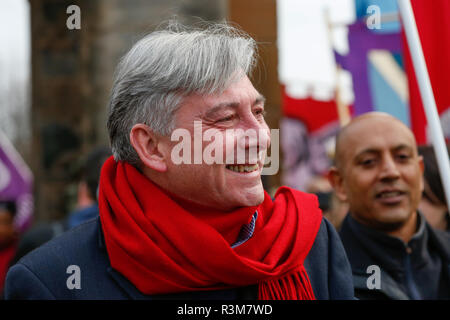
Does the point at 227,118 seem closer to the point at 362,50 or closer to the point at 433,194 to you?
the point at 433,194

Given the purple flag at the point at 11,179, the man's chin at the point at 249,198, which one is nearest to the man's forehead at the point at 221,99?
the man's chin at the point at 249,198

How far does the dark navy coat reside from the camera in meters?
2.10

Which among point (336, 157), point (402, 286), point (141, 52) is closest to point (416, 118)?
point (336, 157)

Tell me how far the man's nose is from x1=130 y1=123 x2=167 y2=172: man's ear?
46.3 inches

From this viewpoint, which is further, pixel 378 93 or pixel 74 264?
pixel 378 93

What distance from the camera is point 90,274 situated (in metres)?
2.16

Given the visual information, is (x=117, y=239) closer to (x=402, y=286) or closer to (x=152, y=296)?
(x=152, y=296)

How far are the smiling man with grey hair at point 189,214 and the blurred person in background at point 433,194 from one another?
1564mm

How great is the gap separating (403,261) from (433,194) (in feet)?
2.92

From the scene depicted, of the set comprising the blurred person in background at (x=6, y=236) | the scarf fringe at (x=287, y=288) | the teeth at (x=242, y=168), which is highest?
the teeth at (x=242, y=168)

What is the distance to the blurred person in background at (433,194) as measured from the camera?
3641mm

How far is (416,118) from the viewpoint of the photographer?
3814 millimetres

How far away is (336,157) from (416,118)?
0.85 meters
